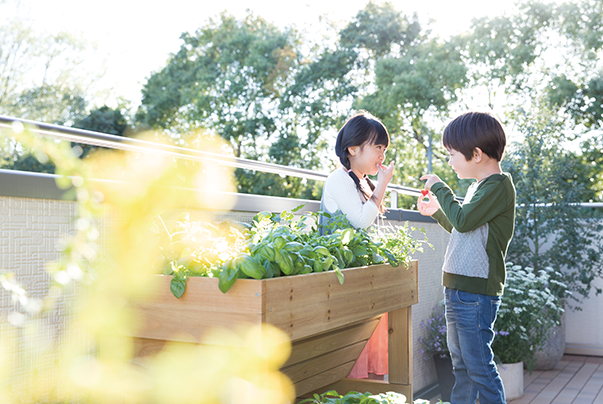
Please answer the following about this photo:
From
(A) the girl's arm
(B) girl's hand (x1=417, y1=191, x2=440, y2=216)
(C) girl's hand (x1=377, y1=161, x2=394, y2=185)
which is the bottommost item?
(B) girl's hand (x1=417, y1=191, x2=440, y2=216)

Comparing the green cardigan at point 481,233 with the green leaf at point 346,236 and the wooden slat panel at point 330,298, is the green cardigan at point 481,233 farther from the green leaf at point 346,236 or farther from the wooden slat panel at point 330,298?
the green leaf at point 346,236

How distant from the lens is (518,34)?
49.4 feet

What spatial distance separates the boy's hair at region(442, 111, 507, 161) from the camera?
6.57 ft

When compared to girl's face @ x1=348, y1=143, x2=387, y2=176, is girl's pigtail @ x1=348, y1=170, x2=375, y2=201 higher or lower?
lower

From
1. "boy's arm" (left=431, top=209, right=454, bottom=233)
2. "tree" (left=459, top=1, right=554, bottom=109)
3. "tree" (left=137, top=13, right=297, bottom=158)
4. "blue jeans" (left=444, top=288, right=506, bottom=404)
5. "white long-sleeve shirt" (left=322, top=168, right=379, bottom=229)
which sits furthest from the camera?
"tree" (left=137, top=13, right=297, bottom=158)

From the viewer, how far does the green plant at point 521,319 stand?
3689 millimetres

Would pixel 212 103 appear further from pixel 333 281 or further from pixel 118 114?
pixel 333 281

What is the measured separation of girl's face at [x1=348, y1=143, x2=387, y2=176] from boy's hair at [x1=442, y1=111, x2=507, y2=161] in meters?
0.30

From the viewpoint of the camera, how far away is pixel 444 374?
11.8ft

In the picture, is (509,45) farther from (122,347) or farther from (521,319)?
(122,347)

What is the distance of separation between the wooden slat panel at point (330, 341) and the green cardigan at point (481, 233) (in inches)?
14.2

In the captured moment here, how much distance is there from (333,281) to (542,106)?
4889 millimetres

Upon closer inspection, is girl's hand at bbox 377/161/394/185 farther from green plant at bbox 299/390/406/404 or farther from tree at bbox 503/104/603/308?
tree at bbox 503/104/603/308

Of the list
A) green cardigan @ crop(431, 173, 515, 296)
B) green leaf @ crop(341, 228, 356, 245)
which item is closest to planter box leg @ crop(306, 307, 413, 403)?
green cardigan @ crop(431, 173, 515, 296)
